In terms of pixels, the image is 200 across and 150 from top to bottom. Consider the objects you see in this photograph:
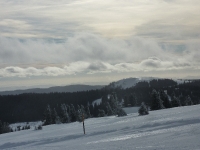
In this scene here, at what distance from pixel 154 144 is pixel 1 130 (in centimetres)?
7295

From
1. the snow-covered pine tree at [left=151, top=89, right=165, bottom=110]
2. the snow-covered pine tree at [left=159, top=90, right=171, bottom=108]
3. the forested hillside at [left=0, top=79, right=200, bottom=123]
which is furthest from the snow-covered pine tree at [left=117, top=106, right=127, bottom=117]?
the forested hillside at [left=0, top=79, right=200, bottom=123]

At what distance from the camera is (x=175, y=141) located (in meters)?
13.8

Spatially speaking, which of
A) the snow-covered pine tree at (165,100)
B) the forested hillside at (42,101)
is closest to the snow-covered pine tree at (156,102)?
the snow-covered pine tree at (165,100)

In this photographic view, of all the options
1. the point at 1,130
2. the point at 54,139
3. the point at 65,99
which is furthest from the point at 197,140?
the point at 65,99

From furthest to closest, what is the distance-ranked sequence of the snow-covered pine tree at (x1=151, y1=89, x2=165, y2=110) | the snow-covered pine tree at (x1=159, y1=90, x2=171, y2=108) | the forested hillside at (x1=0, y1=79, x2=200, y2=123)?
the forested hillside at (x1=0, y1=79, x2=200, y2=123)
the snow-covered pine tree at (x1=159, y1=90, x2=171, y2=108)
the snow-covered pine tree at (x1=151, y1=89, x2=165, y2=110)

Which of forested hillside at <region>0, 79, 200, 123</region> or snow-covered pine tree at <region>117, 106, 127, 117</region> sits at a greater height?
forested hillside at <region>0, 79, 200, 123</region>

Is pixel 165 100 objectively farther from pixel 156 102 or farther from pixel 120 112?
pixel 120 112

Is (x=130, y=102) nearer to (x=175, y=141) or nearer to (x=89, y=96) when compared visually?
(x=89, y=96)

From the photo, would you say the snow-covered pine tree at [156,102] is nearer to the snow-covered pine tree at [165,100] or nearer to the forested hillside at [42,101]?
the snow-covered pine tree at [165,100]

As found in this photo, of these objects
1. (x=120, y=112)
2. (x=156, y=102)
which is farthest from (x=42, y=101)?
(x=120, y=112)

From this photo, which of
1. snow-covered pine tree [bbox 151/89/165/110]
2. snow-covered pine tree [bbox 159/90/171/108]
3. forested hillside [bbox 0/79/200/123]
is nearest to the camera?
snow-covered pine tree [bbox 151/89/165/110]

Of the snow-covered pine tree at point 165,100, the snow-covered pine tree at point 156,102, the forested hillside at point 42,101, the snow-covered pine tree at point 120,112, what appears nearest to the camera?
the snow-covered pine tree at point 120,112

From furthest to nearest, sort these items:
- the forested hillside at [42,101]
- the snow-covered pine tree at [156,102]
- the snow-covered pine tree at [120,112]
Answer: the forested hillside at [42,101]
the snow-covered pine tree at [156,102]
the snow-covered pine tree at [120,112]

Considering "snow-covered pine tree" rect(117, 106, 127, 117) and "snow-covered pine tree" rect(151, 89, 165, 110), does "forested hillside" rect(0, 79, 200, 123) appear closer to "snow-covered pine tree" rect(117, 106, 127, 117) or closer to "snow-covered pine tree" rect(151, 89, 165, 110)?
"snow-covered pine tree" rect(151, 89, 165, 110)
